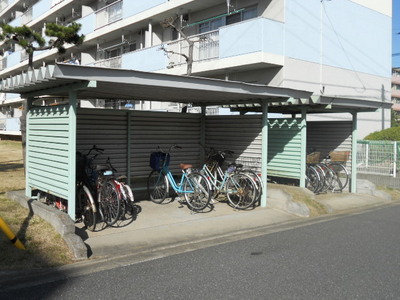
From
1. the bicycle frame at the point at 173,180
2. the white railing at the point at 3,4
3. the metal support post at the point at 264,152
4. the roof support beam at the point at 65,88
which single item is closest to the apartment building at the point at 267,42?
the metal support post at the point at 264,152

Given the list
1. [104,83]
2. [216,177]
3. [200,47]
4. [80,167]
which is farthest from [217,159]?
[200,47]

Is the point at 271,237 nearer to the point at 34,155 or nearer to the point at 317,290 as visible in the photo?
the point at 317,290

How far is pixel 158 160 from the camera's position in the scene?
839cm

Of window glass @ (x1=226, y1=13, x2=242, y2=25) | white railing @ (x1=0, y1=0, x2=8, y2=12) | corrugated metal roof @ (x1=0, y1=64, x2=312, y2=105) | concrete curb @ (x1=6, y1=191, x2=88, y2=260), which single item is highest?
white railing @ (x1=0, y1=0, x2=8, y2=12)

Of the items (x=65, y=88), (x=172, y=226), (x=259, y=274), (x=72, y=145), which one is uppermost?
(x=65, y=88)

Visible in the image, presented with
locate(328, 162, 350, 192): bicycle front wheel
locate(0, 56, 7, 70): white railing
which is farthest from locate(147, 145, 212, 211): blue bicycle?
locate(0, 56, 7, 70): white railing

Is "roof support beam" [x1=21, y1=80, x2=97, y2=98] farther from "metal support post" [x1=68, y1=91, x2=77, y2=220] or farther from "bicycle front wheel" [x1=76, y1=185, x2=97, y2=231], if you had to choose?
"bicycle front wheel" [x1=76, y1=185, x2=97, y2=231]

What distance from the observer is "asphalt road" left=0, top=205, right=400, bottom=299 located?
4160mm

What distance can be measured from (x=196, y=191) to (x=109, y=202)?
203 centimetres

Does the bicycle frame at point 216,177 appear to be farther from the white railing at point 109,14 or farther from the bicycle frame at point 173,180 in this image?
the white railing at point 109,14

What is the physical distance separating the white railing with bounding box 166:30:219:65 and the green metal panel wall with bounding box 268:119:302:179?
230 inches

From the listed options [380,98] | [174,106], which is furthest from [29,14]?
[380,98]

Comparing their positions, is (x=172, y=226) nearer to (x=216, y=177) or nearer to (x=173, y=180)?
(x=173, y=180)

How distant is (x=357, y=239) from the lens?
649cm
